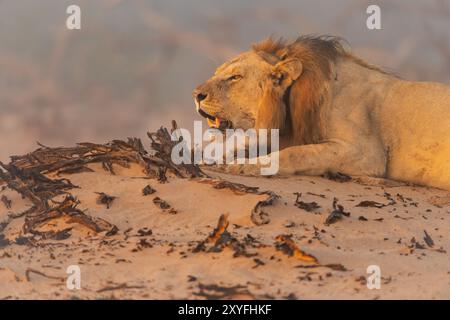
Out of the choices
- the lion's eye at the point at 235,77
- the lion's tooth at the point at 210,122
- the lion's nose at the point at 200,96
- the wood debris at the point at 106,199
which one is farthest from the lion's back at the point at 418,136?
the wood debris at the point at 106,199

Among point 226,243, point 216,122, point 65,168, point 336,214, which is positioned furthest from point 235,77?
point 226,243

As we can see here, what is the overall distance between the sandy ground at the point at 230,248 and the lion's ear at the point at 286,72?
1.60 meters

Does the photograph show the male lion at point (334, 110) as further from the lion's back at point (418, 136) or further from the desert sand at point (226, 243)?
the desert sand at point (226, 243)

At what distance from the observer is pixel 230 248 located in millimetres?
5637

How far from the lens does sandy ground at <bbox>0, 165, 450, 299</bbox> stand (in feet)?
16.4

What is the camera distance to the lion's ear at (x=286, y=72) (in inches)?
382

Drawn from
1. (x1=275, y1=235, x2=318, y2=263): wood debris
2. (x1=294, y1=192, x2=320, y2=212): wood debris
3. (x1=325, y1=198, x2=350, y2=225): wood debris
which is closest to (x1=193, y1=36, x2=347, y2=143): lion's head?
(x1=294, y1=192, x2=320, y2=212): wood debris

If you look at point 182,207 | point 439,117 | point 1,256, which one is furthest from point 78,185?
point 439,117

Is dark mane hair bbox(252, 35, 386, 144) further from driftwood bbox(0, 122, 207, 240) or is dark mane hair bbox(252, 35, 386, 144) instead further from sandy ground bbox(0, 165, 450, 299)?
driftwood bbox(0, 122, 207, 240)

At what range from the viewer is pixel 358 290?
16.3 ft

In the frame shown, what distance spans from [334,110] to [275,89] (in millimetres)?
734

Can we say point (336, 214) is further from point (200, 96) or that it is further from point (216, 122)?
point (200, 96)

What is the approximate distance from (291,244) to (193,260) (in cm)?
69
